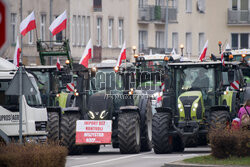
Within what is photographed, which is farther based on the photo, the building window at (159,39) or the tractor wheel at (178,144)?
the building window at (159,39)

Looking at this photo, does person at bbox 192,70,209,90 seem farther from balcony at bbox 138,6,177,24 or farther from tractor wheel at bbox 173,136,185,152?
balcony at bbox 138,6,177,24

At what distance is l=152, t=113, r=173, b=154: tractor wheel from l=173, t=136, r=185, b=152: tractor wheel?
95cm

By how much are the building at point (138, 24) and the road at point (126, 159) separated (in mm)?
24869

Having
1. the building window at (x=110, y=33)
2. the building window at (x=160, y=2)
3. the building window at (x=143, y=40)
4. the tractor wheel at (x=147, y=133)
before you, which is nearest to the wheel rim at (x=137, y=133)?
the tractor wheel at (x=147, y=133)

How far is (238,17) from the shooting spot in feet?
249

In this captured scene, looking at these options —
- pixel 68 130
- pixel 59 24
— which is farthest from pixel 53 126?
pixel 59 24

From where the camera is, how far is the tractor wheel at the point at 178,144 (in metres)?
23.7

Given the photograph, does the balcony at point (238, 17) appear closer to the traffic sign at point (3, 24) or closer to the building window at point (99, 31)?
the building window at point (99, 31)

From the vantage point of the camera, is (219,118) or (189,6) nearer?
(219,118)

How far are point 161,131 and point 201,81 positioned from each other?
2.02 meters

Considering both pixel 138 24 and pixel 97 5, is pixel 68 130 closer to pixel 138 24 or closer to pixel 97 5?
pixel 97 5

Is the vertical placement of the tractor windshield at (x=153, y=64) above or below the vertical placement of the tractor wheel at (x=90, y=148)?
above

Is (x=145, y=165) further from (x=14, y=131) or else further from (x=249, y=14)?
(x=249, y=14)

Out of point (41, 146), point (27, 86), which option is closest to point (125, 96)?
point (27, 86)
